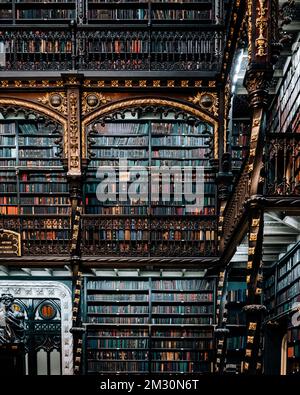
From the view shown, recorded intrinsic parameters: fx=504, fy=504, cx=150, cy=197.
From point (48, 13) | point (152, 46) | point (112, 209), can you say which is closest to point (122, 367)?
point (112, 209)

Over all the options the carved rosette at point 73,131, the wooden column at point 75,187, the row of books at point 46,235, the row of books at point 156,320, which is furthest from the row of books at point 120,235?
the row of books at point 156,320

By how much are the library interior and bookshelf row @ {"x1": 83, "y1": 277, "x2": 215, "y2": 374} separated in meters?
0.02

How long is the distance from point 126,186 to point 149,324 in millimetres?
2241

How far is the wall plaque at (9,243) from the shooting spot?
7637mm

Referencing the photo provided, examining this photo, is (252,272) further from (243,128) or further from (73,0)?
(73,0)

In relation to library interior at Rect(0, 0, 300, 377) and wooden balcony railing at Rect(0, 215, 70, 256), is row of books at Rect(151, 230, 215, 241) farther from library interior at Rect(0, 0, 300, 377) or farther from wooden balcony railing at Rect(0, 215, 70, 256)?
wooden balcony railing at Rect(0, 215, 70, 256)

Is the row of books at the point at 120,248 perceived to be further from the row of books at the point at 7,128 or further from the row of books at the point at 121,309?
the row of books at the point at 7,128

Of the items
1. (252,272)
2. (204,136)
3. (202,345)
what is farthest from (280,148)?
(202,345)

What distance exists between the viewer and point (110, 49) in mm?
7770

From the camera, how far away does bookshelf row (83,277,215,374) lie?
26.3ft

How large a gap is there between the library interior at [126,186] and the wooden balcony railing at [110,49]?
22 millimetres

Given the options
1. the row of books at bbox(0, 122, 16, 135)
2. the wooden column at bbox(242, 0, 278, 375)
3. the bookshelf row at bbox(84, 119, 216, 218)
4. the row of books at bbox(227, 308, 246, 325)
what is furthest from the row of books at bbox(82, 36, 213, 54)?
the row of books at bbox(227, 308, 246, 325)

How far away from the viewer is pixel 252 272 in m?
4.49

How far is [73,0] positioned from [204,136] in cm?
301
